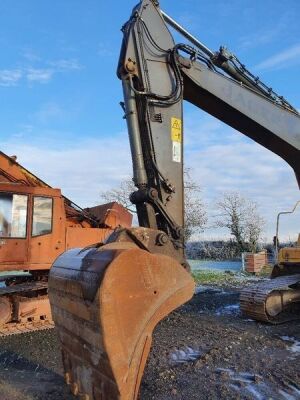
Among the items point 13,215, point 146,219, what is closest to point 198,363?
point 146,219

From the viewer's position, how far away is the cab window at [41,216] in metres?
8.66

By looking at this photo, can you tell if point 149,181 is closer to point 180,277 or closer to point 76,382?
point 180,277

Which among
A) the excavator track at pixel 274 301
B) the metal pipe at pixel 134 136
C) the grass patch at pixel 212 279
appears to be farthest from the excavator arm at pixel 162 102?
the grass patch at pixel 212 279

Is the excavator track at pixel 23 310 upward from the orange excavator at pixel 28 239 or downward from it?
downward

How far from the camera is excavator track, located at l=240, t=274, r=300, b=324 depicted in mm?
8125

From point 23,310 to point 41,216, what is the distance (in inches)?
68.4

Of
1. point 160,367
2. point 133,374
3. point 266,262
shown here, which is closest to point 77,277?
point 133,374

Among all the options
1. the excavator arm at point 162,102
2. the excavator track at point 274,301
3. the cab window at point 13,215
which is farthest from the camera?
the cab window at point 13,215

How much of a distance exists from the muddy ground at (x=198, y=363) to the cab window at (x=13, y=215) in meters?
1.84

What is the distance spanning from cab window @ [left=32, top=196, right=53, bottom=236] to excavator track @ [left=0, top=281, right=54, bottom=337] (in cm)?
100

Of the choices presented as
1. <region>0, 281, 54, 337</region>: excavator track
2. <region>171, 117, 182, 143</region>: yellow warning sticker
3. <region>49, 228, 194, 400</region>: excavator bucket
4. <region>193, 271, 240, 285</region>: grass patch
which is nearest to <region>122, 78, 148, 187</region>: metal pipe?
<region>171, 117, 182, 143</region>: yellow warning sticker

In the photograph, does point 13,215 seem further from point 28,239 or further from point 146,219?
point 146,219

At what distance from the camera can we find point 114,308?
3.12 meters

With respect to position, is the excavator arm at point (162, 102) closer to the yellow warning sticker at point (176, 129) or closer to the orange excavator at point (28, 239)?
the yellow warning sticker at point (176, 129)
